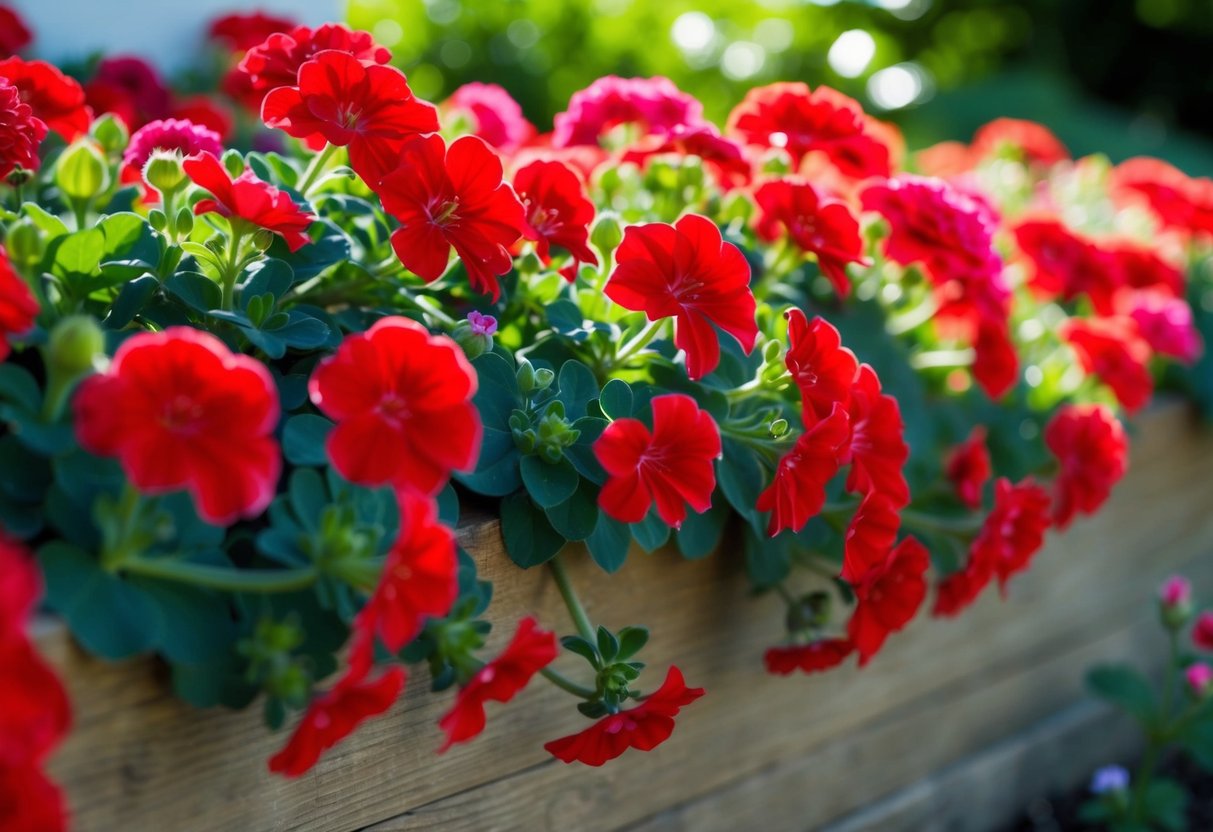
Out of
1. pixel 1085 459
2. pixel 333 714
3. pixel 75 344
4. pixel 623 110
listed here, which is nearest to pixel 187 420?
pixel 75 344

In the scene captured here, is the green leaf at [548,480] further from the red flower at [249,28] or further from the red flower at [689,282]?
the red flower at [249,28]

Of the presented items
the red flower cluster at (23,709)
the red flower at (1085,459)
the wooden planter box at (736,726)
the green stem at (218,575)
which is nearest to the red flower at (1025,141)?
the wooden planter box at (736,726)

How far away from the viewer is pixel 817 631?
4.07ft

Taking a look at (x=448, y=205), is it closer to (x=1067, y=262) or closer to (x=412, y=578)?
(x=412, y=578)

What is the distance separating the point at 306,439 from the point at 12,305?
22 cm

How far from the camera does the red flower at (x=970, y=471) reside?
1399 mm

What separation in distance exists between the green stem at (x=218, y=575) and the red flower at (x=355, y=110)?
1.19ft

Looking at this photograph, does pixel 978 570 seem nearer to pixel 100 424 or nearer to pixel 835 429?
pixel 835 429

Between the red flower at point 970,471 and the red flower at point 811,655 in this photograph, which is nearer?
the red flower at point 811,655

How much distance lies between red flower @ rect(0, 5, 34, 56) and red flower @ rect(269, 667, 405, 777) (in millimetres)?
1055

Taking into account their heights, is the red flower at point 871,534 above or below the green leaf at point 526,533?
below

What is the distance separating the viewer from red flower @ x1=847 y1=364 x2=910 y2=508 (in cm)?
106

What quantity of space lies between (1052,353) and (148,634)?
1.42 metres

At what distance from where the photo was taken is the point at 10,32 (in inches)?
56.2
